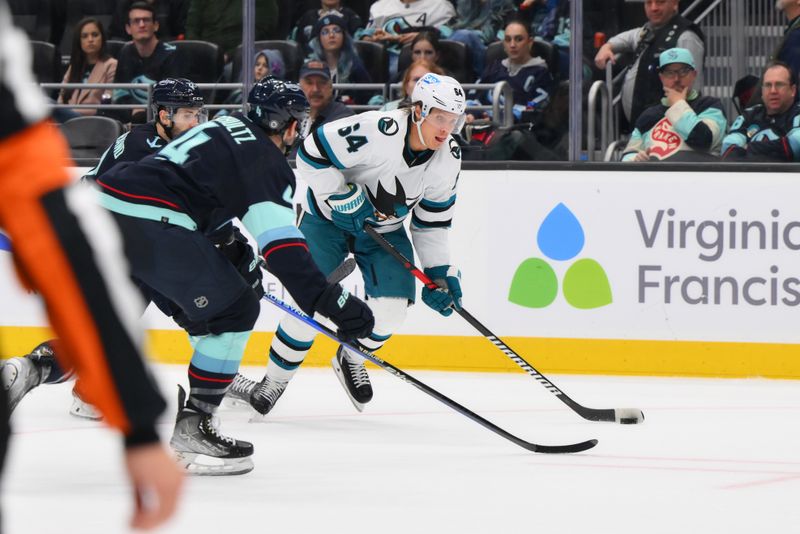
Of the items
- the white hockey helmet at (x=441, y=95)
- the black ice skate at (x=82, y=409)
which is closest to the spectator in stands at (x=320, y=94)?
the white hockey helmet at (x=441, y=95)

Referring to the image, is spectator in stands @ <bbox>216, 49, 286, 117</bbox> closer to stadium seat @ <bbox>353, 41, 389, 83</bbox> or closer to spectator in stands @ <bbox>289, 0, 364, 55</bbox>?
spectator in stands @ <bbox>289, 0, 364, 55</bbox>

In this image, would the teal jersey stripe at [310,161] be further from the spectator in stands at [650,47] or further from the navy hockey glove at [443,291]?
the spectator in stands at [650,47]

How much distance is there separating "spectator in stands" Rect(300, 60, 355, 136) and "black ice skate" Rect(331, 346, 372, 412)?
1643mm

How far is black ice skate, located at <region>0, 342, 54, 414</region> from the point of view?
3283 millimetres

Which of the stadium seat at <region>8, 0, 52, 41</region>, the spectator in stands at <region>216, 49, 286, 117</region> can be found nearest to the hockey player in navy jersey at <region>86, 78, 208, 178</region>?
the spectator in stands at <region>216, 49, 286, 117</region>

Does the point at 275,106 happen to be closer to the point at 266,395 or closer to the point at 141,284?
the point at 141,284

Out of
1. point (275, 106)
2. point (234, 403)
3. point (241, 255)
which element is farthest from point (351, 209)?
point (275, 106)

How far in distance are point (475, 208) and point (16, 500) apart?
118 inches

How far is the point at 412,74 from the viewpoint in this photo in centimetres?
580

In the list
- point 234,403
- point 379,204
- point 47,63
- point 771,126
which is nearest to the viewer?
point 379,204

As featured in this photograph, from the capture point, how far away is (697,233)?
17.2 feet

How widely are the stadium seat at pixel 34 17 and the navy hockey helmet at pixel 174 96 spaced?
7.56 ft

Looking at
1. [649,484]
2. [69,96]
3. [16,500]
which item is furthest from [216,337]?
[69,96]

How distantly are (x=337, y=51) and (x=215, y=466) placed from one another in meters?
3.18
